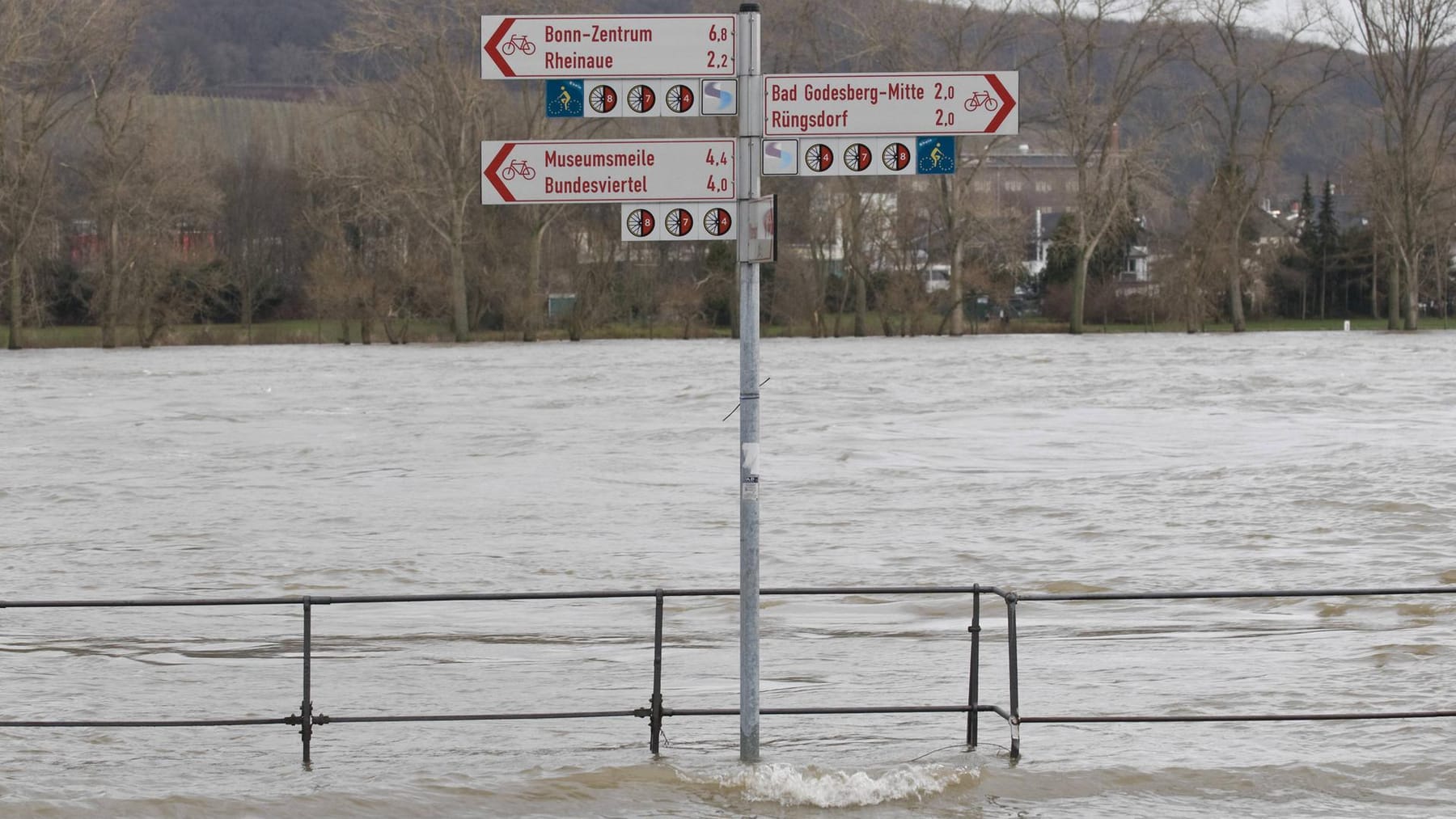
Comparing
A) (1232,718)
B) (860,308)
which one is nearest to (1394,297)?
(860,308)

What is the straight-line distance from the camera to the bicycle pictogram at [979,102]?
8.81 m

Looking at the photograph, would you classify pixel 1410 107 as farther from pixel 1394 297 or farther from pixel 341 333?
pixel 341 333

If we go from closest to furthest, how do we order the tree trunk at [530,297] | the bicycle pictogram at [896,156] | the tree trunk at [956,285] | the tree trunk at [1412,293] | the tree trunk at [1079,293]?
the bicycle pictogram at [896,156] → the tree trunk at [530,297] → the tree trunk at [956,285] → the tree trunk at [1079,293] → the tree trunk at [1412,293]

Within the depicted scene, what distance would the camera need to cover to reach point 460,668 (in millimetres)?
15133

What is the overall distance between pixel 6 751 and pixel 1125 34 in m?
77.3

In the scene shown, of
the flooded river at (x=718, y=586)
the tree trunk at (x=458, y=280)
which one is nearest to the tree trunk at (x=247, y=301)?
the tree trunk at (x=458, y=280)

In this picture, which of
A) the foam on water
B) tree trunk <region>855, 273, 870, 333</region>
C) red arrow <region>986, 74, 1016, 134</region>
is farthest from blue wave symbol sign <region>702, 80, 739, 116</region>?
tree trunk <region>855, 273, 870, 333</region>

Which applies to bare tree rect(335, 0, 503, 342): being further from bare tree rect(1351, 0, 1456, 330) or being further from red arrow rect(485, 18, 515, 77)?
red arrow rect(485, 18, 515, 77)

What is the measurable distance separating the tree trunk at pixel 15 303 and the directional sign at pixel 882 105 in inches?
2648

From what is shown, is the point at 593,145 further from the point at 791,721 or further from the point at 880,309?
the point at 880,309

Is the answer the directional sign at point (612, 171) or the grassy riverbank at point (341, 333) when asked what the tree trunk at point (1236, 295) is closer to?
A: the grassy riverbank at point (341, 333)

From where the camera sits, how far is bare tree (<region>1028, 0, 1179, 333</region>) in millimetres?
81812

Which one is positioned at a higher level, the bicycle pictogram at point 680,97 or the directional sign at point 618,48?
the directional sign at point 618,48

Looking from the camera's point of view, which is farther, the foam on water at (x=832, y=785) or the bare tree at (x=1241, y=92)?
the bare tree at (x=1241, y=92)
